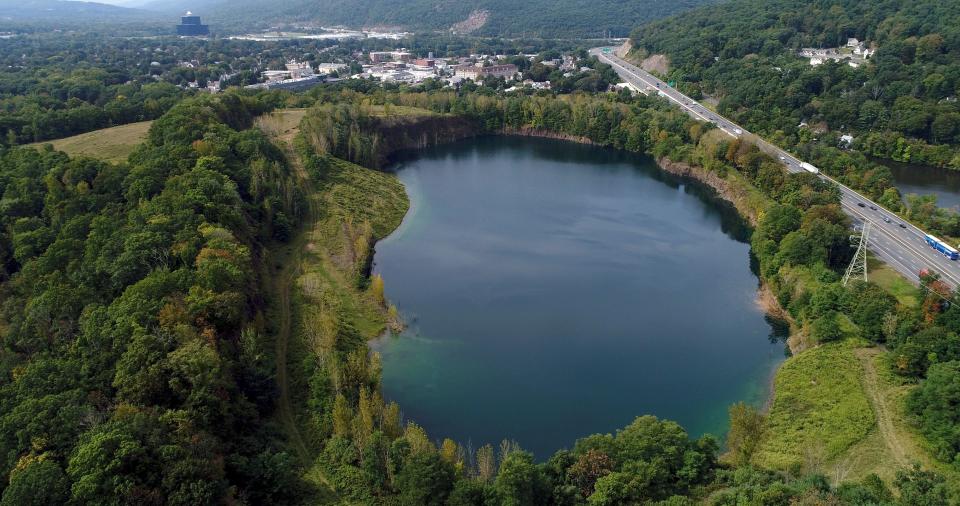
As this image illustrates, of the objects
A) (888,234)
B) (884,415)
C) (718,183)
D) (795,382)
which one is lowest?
(795,382)

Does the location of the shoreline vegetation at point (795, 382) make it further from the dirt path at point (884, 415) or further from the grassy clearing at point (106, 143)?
the grassy clearing at point (106, 143)

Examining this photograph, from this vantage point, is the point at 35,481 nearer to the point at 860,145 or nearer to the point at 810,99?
the point at 860,145

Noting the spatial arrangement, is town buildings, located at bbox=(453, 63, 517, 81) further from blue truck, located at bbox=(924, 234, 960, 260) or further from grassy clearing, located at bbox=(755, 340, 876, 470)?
grassy clearing, located at bbox=(755, 340, 876, 470)

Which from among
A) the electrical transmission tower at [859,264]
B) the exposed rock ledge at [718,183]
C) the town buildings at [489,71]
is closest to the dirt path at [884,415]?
the electrical transmission tower at [859,264]

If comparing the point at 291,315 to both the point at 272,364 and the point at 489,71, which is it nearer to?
the point at 272,364

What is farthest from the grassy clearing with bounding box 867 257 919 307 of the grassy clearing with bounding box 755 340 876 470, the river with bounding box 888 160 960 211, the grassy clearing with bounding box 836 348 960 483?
the river with bounding box 888 160 960 211

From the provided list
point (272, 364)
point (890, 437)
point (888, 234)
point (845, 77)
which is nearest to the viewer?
point (890, 437)

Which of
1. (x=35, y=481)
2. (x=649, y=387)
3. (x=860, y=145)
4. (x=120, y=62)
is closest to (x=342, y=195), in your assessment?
(x=649, y=387)

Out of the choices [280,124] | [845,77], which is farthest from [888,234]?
[280,124]
